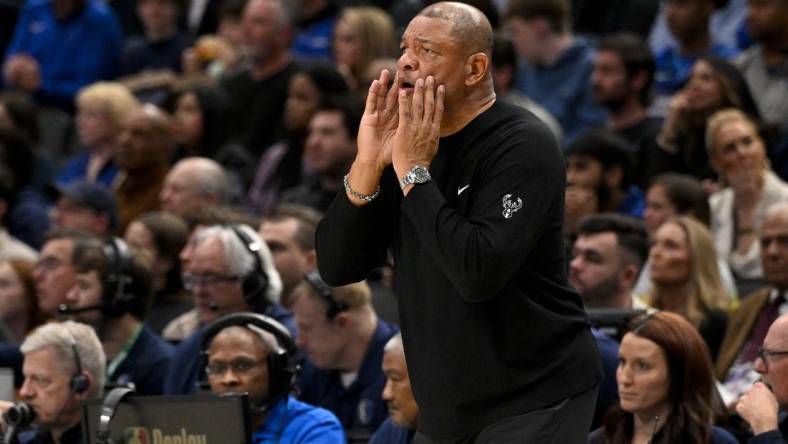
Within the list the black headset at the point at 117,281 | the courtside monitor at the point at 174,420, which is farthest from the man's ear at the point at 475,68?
the black headset at the point at 117,281

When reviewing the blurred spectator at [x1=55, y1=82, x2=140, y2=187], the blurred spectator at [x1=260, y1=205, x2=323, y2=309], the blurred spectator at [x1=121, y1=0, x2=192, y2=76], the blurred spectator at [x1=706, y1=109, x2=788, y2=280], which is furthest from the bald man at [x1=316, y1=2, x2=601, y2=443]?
the blurred spectator at [x1=121, y1=0, x2=192, y2=76]

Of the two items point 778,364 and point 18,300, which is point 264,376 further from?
point 18,300

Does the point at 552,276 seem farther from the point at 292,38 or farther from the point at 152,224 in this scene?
the point at 292,38

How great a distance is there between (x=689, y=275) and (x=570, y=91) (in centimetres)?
300

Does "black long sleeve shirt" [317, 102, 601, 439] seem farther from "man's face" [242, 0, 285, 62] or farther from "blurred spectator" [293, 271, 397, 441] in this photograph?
"man's face" [242, 0, 285, 62]

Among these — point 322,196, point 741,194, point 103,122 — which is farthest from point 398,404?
point 103,122

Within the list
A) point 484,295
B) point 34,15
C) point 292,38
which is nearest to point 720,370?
point 484,295

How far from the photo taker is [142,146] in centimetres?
1002

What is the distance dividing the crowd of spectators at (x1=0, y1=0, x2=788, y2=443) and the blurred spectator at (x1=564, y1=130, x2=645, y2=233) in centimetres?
2

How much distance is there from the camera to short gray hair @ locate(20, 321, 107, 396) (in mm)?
5988

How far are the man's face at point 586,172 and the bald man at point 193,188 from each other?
6.73ft

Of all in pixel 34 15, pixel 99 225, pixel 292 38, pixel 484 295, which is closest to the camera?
pixel 484 295

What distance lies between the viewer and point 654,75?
980 cm

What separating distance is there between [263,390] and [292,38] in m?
5.80
